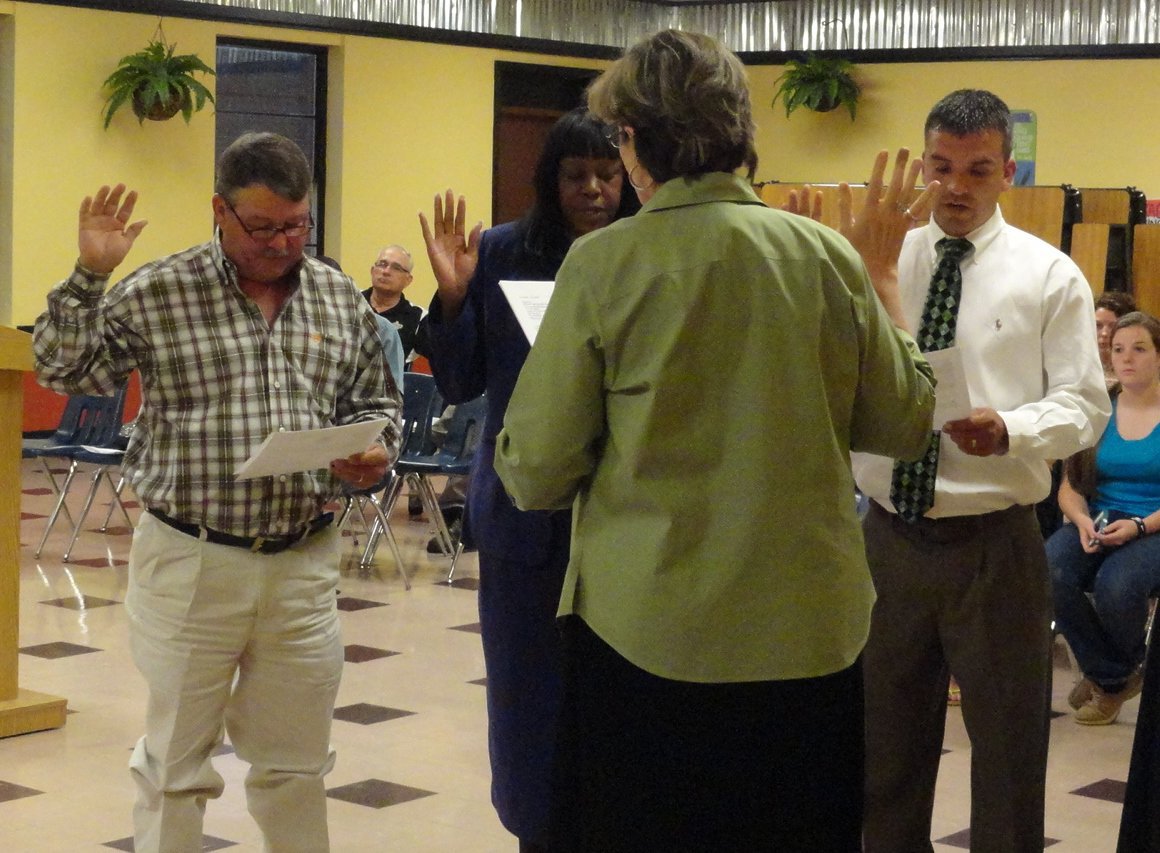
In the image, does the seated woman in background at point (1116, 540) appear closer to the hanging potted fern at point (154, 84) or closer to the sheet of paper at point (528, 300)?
the sheet of paper at point (528, 300)

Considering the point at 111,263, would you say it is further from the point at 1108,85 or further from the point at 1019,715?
the point at 1108,85

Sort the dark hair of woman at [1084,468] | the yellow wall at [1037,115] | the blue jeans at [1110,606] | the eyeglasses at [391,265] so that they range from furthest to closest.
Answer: the yellow wall at [1037,115], the eyeglasses at [391,265], the dark hair of woman at [1084,468], the blue jeans at [1110,606]

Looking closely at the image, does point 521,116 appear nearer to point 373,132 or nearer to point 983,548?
point 373,132

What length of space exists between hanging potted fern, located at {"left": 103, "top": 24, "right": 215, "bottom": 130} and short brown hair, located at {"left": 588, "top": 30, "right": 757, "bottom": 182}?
9.50m

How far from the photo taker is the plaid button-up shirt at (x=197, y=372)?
2891 millimetres

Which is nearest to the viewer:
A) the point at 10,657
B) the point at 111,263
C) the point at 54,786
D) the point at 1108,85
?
the point at 111,263

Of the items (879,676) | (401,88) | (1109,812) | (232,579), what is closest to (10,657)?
(232,579)

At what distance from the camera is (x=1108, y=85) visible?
42.7ft

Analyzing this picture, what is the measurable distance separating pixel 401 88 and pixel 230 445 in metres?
10.4

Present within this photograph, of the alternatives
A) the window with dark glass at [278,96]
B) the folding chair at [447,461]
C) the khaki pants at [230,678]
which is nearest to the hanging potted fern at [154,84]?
the window with dark glass at [278,96]

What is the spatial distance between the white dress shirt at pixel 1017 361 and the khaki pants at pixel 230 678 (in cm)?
112

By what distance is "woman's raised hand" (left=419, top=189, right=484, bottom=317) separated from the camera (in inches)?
119

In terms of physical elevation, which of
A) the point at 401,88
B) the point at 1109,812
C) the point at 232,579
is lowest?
the point at 1109,812

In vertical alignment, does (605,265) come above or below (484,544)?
above
